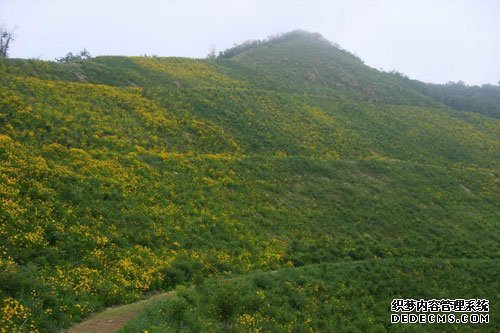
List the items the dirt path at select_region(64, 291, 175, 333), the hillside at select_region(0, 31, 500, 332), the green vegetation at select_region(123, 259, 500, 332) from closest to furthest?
the dirt path at select_region(64, 291, 175, 333)
the green vegetation at select_region(123, 259, 500, 332)
the hillside at select_region(0, 31, 500, 332)

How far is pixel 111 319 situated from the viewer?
12336 millimetres

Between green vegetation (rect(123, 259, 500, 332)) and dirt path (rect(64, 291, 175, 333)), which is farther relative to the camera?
green vegetation (rect(123, 259, 500, 332))

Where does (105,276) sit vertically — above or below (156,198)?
below

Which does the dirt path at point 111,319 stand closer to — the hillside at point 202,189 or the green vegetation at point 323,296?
the hillside at point 202,189

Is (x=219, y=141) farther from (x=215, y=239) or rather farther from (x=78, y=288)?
(x=78, y=288)

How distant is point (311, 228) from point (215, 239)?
23.5 feet

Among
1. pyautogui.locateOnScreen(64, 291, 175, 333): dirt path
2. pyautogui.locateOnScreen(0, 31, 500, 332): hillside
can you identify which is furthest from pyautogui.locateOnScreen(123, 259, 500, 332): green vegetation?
pyautogui.locateOnScreen(64, 291, 175, 333): dirt path

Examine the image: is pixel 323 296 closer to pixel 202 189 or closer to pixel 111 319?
pixel 111 319

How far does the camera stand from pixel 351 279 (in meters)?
19.4

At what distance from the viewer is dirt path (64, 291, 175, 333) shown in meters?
11.6

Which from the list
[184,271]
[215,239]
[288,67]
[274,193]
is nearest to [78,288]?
[184,271]

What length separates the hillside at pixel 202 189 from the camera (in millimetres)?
15430

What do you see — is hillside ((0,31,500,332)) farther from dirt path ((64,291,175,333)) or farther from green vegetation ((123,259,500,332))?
dirt path ((64,291,175,333))

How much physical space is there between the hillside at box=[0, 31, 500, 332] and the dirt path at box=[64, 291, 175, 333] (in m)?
0.39
